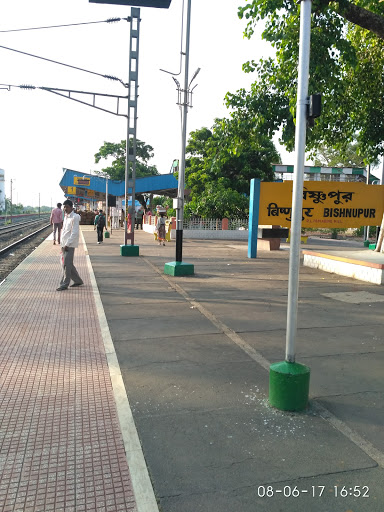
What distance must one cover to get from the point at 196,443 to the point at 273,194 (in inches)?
513

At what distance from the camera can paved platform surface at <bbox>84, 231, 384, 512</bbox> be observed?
279cm

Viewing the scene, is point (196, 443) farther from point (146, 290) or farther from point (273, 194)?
point (273, 194)

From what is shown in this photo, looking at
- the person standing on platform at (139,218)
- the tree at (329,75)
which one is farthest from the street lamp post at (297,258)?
the person standing on platform at (139,218)

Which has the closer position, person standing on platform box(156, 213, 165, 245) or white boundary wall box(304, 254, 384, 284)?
white boundary wall box(304, 254, 384, 284)

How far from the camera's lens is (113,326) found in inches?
262

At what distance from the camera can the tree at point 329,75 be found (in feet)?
32.5

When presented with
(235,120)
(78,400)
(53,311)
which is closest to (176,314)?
(53,311)

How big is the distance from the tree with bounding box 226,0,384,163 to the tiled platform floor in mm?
7452

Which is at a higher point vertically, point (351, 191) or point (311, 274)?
point (351, 191)

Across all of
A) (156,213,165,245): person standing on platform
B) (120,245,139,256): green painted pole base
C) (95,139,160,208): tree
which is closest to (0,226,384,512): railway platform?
(120,245,139,256): green painted pole base

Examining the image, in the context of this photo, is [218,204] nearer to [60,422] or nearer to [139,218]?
[139,218]

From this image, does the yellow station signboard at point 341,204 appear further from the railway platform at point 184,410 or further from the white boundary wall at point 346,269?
the railway platform at point 184,410

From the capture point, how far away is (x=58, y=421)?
364 cm
